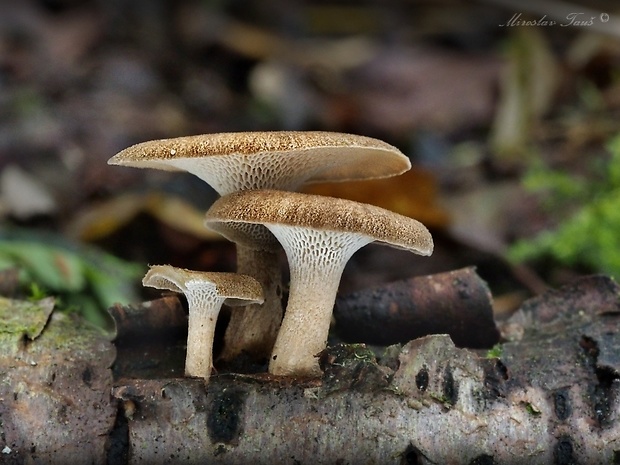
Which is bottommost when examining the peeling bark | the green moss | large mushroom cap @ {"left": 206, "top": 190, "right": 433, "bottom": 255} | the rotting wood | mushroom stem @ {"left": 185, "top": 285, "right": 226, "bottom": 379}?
the peeling bark

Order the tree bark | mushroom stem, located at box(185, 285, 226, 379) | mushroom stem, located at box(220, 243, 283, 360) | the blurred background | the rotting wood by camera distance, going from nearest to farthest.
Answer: the tree bark < mushroom stem, located at box(185, 285, 226, 379) < mushroom stem, located at box(220, 243, 283, 360) < the rotting wood < the blurred background

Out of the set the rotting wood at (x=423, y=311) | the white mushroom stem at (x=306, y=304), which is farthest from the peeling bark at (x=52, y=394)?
the rotting wood at (x=423, y=311)

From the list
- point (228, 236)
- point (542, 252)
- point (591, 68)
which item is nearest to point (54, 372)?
point (228, 236)

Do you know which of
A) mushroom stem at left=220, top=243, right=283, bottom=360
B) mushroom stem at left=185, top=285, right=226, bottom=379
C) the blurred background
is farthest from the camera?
the blurred background

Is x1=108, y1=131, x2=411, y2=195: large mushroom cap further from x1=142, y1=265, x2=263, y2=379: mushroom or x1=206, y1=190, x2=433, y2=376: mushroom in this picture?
x1=142, y1=265, x2=263, y2=379: mushroom

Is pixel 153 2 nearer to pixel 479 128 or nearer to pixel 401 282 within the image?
pixel 479 128

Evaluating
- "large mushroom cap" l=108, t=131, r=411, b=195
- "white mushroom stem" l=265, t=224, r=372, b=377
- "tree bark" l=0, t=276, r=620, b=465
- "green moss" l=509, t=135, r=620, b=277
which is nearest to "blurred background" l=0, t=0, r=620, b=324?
"green moss" l=509, t=135, r=620, b=277

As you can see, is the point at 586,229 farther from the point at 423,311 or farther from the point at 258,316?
the point at 258,316
